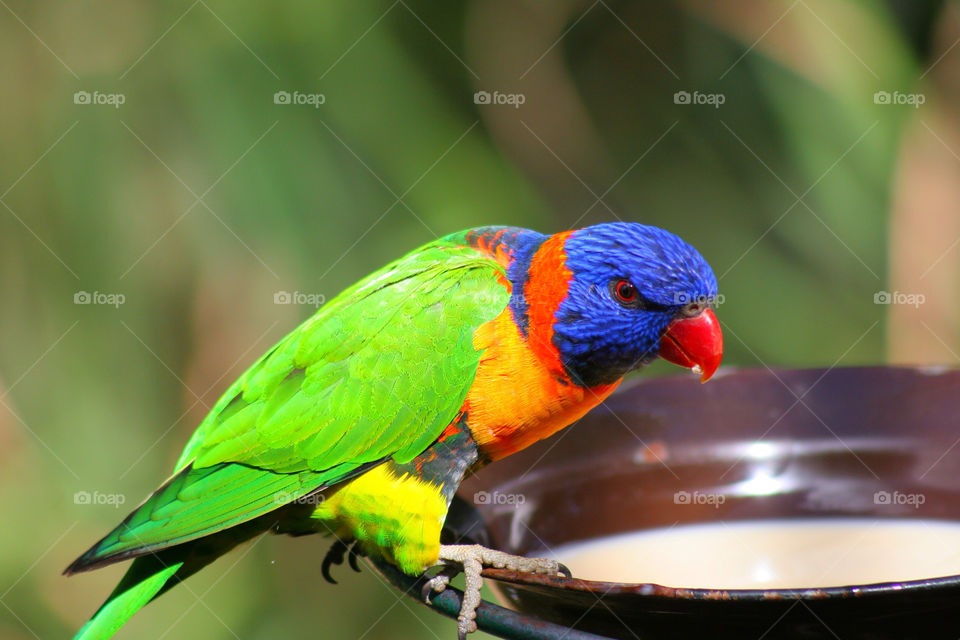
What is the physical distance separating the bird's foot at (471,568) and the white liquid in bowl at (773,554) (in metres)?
0.15

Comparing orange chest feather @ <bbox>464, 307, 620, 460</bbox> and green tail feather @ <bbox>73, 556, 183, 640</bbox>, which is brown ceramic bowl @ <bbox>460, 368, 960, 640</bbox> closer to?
orange chest feather @ <bbox>464, 307, 620, 460</bbox>

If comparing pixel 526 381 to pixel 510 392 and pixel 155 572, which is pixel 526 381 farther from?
pixel 155 572

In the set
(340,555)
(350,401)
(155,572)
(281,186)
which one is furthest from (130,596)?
(281,186)

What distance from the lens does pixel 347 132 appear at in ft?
11.9

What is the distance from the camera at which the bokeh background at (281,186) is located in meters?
3.46

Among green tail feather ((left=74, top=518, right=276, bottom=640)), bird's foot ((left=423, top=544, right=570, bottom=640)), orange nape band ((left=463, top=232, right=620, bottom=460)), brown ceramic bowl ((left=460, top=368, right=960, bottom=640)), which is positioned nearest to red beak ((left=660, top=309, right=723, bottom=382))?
brown ceramic bowl ((left=460, top=368, right=960, bottom=640))

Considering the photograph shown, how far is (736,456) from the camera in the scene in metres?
2.18

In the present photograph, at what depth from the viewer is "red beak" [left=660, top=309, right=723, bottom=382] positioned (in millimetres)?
2122

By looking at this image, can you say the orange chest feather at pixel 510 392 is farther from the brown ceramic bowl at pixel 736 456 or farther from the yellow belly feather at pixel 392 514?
the yellow belly feather at pixel 392 514

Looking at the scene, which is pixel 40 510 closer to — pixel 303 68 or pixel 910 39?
pixel 303 68

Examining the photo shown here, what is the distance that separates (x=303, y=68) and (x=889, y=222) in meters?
2.79

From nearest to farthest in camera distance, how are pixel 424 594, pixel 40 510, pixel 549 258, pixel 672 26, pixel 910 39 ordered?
pixel 424 594
pixel 549 258
pixel 40 510
pixel 910 39
pixel 672 26

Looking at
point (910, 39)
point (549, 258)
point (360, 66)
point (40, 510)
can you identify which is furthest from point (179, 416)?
point (910, 39)

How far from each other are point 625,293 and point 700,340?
0.22 meters
